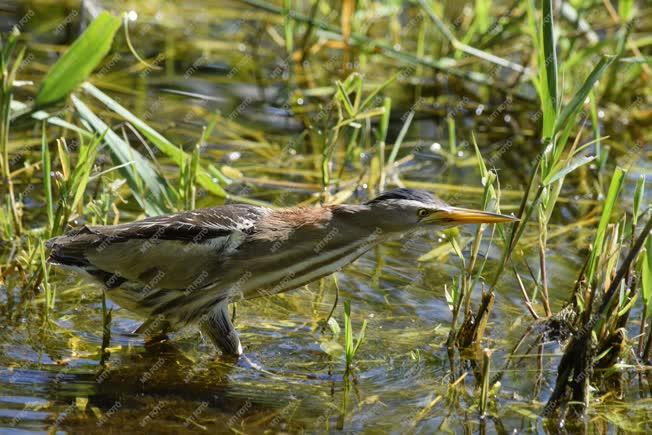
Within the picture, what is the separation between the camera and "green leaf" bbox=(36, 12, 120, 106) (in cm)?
426

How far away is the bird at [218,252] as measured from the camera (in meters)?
3.87

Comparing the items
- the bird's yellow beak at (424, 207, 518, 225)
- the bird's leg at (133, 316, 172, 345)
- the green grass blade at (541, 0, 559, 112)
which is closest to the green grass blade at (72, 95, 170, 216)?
the bird's leg at (133, 316, 172, 345)

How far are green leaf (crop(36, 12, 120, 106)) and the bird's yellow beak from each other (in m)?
1.49

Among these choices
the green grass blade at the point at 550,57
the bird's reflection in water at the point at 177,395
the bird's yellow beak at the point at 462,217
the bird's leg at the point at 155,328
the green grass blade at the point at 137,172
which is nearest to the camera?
the bird's reflection in water at the point at 177,395

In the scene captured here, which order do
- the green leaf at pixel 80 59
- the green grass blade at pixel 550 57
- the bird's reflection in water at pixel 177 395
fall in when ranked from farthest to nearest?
the green leaf at pixel 80 59 < the green grass blade at pixel 550 57 < the bird's reflection in water at pixel 177 395

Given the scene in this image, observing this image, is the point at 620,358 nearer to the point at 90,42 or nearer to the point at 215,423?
the point at 215,423

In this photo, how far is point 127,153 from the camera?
14.6 feet

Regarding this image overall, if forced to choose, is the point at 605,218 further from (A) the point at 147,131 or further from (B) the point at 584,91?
(A) the point at 147,131

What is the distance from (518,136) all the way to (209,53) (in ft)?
7.26

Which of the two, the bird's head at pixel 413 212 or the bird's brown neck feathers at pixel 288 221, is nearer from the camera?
the bird's head at pixel 413 212

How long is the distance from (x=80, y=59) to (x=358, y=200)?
66.2 inches

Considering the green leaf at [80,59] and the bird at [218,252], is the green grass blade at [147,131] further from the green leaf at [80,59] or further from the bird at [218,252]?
the bird at [218,252]

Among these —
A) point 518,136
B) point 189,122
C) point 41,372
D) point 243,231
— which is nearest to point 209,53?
point 189,122

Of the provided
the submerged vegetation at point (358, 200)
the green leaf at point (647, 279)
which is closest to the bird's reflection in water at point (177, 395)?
the submerged vegetation at point (358, 200)
